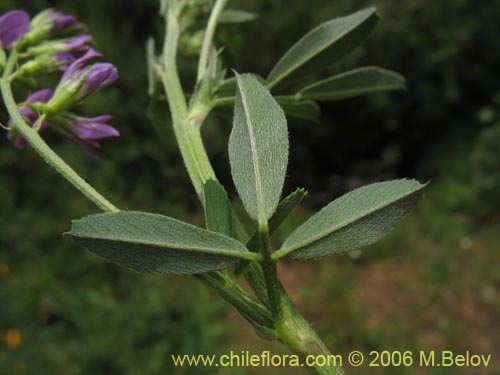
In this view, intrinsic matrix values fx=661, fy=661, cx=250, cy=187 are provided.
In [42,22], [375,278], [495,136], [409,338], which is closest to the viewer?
[42,22]

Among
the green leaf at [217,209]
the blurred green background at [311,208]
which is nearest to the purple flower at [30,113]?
the green leaf at [217,209]

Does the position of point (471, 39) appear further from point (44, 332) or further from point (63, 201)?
point (44, 332)

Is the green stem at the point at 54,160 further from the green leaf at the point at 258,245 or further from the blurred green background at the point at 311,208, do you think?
the blurred green background at the point at 311,208

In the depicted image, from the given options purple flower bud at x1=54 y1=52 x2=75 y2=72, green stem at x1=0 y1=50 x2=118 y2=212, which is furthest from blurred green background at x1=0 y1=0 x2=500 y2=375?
green stem at x1=0 y1=50 x2=118 y2=212

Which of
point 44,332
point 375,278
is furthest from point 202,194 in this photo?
point 375,278

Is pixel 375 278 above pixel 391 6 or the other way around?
the other way around
